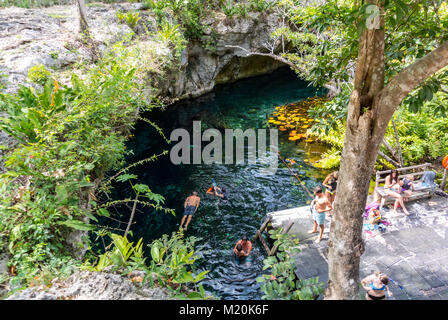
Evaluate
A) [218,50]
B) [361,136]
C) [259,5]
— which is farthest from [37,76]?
[259,5]

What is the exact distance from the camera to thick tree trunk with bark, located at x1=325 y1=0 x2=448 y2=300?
275 centimetres

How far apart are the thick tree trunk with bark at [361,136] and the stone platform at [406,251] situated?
8.37ft

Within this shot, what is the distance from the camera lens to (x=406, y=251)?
5875 mm

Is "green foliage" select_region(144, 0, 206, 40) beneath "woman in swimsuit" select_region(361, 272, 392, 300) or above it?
above

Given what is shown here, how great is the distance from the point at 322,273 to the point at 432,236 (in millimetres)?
2902

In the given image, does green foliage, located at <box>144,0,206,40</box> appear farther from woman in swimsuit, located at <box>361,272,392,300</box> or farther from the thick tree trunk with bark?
woman in swimsuit, located at <box>361,272,392,300</box>

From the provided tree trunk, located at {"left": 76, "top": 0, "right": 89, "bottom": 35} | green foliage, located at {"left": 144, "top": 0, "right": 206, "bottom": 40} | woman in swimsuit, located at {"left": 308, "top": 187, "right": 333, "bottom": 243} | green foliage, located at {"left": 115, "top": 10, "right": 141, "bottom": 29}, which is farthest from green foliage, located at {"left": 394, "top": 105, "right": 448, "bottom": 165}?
green foliage, located at {"left": 115, "top": 10, "right": 141, "bottom": 29}

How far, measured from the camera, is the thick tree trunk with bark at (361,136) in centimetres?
275

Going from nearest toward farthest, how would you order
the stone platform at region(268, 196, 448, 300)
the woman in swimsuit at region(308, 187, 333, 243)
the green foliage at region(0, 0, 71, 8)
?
the stone platform at region(268, 196, 448, 300) < the woman in swimsuit at region(308, 187, 333, 243) < the green foliage at region(0, 0, 71, 8)

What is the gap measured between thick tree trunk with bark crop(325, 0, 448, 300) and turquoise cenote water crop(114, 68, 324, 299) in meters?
3.21

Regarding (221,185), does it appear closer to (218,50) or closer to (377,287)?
(377,287)

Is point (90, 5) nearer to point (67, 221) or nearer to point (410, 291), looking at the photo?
point (67, 221)

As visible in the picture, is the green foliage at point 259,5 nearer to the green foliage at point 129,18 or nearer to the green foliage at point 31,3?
the green foliage at point 129,18

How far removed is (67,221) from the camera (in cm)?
381
